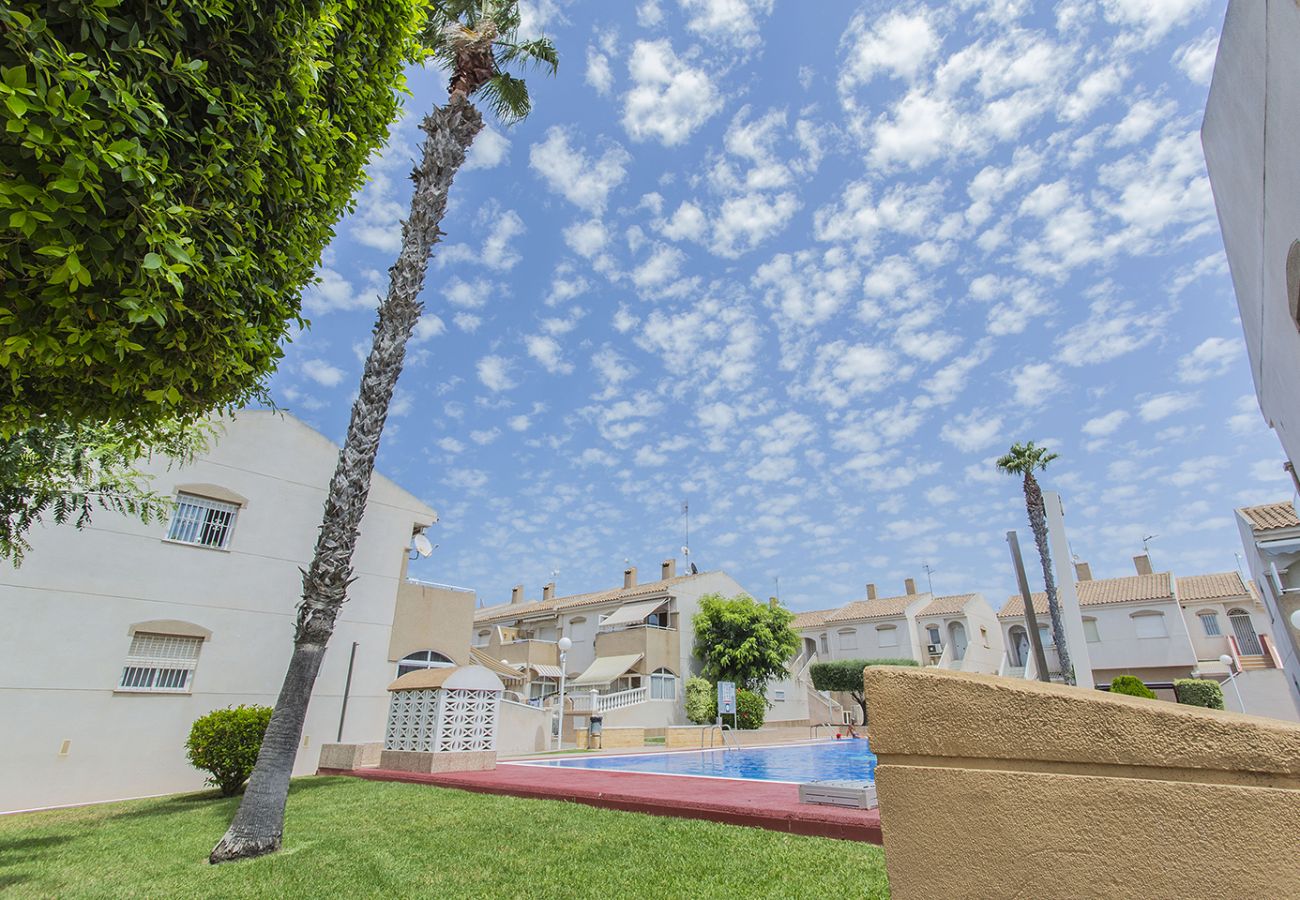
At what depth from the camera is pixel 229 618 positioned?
701 inches

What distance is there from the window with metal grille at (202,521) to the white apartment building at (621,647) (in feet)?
63.7

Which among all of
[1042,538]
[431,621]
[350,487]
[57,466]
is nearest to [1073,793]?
[350,487]

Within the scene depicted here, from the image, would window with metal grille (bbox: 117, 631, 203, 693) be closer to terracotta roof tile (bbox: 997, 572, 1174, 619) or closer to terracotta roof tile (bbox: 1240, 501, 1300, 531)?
terracotta roof tile (bbox: 1240, 501, 1300, 531)

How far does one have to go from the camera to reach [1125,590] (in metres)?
46.0

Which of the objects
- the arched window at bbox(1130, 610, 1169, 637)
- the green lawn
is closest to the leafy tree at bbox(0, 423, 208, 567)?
the green lawn

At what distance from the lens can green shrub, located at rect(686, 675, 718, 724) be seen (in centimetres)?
3681

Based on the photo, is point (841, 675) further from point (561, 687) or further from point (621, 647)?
point (561, 687)

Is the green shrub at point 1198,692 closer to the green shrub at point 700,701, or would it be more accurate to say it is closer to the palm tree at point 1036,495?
the palm tree at point 1036,495

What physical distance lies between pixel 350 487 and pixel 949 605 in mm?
54033

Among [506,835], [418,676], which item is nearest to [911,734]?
[506,835]

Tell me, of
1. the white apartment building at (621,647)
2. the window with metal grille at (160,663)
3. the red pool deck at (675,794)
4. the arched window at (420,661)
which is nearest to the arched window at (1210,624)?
the white apartment building at (621,647)

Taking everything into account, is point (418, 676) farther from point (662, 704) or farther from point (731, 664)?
point (731, 664)

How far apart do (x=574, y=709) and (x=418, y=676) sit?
18.9m

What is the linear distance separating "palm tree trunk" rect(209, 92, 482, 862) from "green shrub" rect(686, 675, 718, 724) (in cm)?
2941
